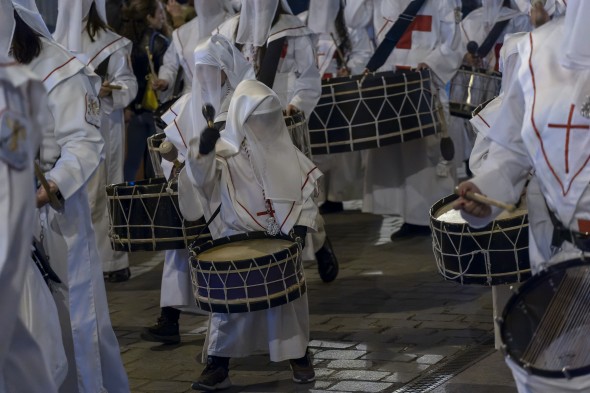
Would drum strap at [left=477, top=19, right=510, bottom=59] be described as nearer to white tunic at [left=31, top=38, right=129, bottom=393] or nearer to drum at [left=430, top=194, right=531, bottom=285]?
drum at [left=430, top=194, right=531, bottom=285]

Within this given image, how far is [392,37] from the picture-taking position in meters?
10.3

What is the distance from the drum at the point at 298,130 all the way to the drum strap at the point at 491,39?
3.19 meters

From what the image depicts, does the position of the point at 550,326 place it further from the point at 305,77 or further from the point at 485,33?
the point at 485,33

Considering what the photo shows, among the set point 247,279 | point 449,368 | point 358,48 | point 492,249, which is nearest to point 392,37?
point 358,48

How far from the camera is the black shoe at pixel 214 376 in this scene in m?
6.80

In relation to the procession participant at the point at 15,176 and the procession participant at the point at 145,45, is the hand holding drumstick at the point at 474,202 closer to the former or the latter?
the procession participant at the point at 15,176

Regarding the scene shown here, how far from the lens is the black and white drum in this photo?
13.6 ft

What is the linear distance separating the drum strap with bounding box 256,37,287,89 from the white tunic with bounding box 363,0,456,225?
1.72m

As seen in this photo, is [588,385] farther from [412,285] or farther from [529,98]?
[412,285]

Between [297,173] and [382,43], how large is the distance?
370 centimetres

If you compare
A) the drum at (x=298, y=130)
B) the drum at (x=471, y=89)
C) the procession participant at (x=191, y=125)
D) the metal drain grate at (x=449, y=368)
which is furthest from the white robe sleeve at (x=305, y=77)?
the metal drain grate at (x=449, y=368)

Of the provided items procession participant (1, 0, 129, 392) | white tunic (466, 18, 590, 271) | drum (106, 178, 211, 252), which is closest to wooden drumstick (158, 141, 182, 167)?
drum (106, 178, 211, 252)

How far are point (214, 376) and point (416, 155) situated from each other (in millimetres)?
4503

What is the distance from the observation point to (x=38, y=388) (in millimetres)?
4492
